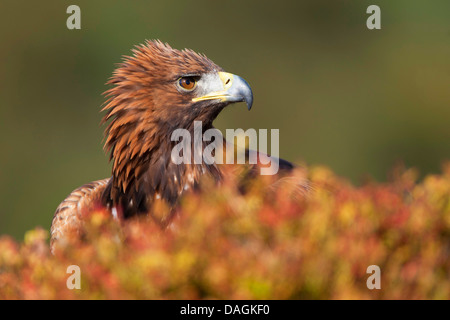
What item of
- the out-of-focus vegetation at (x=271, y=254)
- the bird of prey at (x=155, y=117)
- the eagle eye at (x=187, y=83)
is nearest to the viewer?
the out-of-focus vegetation at (x=271, y=254)

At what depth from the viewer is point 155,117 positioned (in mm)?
3199

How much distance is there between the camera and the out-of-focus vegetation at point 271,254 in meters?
1.35

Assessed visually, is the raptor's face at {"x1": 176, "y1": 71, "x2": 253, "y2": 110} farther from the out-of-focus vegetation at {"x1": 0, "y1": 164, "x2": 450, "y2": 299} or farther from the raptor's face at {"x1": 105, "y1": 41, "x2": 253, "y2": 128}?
the out-of-focus vegetation at {"x1": 0, "y1": 164, "x2": 450, "y2": 299}

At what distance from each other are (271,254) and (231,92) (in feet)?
6.85

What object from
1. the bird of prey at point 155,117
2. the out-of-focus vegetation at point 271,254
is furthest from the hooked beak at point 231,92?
the out-of-focus vegetation at point 271,254

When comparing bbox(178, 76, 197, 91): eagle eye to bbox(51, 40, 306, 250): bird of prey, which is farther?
bbox(178, 76, 197, 91): eagle eye

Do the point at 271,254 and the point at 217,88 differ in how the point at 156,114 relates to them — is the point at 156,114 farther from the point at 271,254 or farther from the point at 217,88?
the point at 271,254

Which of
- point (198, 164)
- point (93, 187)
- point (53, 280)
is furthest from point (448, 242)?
point (93, 187)

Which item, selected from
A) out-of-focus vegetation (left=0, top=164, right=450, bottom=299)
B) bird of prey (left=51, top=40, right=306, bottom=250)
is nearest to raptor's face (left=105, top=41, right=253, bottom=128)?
bird of prey (left=51, top=40, right=306, bottom=250)

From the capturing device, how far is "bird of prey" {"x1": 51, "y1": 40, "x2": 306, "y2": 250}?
3.13 meters

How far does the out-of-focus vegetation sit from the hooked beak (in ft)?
5.80

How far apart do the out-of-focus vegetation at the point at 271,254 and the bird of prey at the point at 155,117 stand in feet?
A: 4.81

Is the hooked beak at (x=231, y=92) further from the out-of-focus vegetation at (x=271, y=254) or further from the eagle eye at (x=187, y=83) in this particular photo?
the out-of-focus vegetation at (x=271, y=254)

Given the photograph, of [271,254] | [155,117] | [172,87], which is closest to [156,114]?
[155,117]
